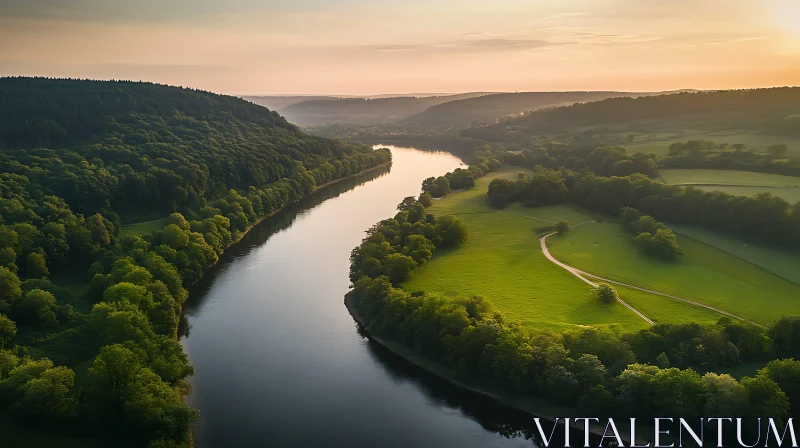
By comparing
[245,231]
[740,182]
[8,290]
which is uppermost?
[740,182]

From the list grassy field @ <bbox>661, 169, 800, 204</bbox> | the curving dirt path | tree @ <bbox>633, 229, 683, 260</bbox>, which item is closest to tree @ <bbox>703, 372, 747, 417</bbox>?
the curving dirt path

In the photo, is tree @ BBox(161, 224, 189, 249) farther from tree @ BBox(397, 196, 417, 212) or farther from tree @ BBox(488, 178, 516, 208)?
tree @ BBox(488, 178, 516, 208)

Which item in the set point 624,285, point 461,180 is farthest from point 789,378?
point 461,180

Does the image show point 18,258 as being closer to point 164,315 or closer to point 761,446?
point 164,315

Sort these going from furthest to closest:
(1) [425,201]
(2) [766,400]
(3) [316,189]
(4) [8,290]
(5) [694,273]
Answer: (3) [316,189] < (1) [425,201] < (5) [694,273] < (4) [8,290] < (2) [766,400]

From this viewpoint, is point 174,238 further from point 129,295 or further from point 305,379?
point 305,379

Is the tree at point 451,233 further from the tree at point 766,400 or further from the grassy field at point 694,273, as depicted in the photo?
the tree at point 766,400

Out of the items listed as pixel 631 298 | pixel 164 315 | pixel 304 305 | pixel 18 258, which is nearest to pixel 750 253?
pixel 631 298
